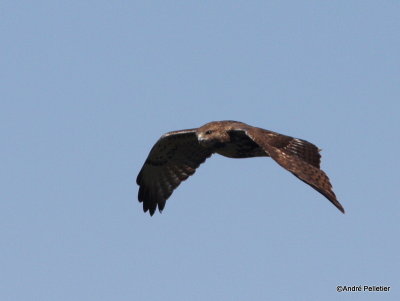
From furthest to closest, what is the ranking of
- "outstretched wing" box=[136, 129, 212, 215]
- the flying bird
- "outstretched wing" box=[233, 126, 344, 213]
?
1. "outstretched wing" box=[136, 129, 212, 215]
2. the flying bird
3. "outstretched wing" box=[233, 126, 344, 213]

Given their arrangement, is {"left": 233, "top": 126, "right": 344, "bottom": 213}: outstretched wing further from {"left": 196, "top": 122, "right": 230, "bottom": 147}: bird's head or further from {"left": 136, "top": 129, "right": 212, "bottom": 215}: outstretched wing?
{"left": 136, "top": 129, "right": 212, "bottom": 215}: outstretched wing

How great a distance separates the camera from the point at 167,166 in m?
22.3

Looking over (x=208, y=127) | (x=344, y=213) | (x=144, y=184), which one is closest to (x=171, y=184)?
(x=144, y=184)

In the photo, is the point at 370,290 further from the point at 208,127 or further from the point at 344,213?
the point at 208,127

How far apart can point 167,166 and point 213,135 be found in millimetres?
2921

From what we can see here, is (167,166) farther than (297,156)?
Yes

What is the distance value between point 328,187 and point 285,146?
7.94ft

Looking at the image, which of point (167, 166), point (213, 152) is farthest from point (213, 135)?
point (167, 166)

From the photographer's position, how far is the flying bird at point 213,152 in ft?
55.1

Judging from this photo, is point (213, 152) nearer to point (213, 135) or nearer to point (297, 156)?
point (213, 135)

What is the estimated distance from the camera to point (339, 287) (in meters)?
17.3

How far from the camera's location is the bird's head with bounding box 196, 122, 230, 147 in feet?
64.0

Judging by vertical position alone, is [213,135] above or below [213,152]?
below

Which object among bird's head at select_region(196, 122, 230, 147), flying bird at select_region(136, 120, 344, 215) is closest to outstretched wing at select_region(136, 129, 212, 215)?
flying bird at select_region(136, 120, 344, 215)
